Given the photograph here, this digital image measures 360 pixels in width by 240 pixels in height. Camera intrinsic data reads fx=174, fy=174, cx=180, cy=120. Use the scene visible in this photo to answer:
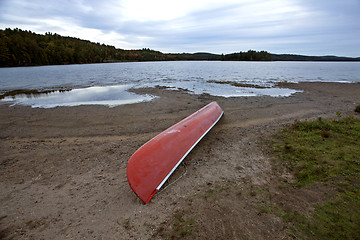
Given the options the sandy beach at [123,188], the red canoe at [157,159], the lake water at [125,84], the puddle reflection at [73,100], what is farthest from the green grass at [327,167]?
the puddle reflection at [73,100]

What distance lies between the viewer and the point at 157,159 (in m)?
4.68

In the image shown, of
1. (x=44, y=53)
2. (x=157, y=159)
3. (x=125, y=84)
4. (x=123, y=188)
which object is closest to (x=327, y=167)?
(x=157, y=159)

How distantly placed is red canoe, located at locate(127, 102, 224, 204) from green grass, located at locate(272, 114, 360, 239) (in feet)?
9.27

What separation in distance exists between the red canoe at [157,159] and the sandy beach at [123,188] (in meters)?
0.33

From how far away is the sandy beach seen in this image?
348 centimetres

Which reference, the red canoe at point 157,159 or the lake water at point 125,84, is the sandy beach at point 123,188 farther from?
the lake water at point 125,84

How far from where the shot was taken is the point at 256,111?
1215cm

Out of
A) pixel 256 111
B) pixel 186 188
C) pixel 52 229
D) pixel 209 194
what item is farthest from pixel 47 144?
pixel 256 111

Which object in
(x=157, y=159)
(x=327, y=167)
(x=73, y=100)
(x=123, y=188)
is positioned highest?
(x=157, y=159)

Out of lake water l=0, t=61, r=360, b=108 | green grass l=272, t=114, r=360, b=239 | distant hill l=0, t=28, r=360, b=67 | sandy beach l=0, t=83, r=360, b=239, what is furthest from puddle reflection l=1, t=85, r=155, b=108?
distant hill l=0, t=28, r=360, b=67

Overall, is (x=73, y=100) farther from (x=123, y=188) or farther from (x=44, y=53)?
(x=44, y=53)

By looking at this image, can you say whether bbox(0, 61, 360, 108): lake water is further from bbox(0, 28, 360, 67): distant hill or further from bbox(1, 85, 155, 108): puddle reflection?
bbox(0, 28, 360, 67): distant hill

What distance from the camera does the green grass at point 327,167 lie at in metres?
3.13

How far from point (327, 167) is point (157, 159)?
4.68m
